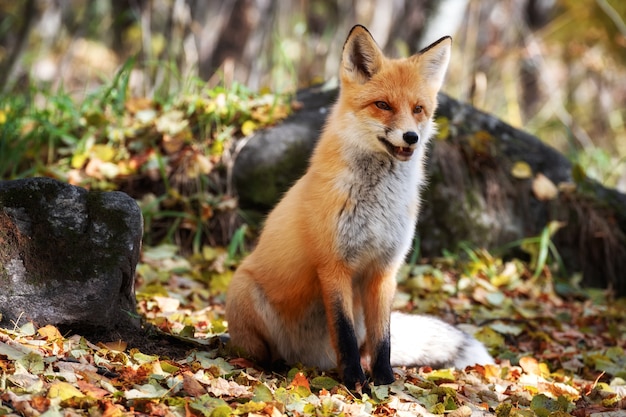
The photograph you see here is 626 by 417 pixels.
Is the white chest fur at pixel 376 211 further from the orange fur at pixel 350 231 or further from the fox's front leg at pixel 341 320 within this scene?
the fox's front leg at pixel 341 320

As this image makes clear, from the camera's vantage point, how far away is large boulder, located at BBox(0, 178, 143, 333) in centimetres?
315

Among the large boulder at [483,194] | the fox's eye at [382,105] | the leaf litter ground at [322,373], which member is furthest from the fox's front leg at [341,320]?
the large boulder at [483,194]

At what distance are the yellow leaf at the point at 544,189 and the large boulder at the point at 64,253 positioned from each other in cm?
436

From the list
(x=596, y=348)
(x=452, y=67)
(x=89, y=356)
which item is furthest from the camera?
(x=452, y=67)

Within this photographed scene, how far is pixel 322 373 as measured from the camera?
12.1 ft

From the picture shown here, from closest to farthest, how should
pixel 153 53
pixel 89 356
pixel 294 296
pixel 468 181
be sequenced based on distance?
1. pixel 89 356
2. pixel 294 296
3. pixel 468 181
4. pixel 153 53

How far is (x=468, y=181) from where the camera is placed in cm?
648

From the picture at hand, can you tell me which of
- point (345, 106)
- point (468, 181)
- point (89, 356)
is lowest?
point (89, 356)

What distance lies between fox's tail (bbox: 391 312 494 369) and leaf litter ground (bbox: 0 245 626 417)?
8cm

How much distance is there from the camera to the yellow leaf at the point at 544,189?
6477 mm

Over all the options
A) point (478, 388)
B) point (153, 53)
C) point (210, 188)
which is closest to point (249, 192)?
point (210, 188)

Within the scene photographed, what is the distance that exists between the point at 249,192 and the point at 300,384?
312cm

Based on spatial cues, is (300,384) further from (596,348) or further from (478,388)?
(596,348)

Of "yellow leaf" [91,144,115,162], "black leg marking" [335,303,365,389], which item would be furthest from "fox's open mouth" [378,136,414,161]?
"yellow leaf" [91,144,115,162]
